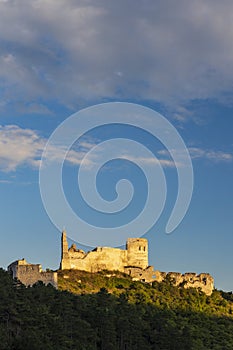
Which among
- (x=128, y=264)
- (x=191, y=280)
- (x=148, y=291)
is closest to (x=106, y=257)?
(x=128, y=264)

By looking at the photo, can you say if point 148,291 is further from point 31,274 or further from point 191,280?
point 31,274

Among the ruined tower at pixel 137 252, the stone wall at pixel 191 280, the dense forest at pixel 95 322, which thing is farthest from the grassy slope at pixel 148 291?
the ruined tower at pixel 137 252

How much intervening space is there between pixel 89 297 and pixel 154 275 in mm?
32950

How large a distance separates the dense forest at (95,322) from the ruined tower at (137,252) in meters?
14.6

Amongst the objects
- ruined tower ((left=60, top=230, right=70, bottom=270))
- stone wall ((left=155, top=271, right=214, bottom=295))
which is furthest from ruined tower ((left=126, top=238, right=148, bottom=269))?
ruined tower ((left=60, top=230, right=70, bottom=270))

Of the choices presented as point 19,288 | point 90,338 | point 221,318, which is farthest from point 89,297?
point 221,318

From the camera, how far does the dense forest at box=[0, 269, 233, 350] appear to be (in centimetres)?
Answer: 6178

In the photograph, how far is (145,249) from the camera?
406ft

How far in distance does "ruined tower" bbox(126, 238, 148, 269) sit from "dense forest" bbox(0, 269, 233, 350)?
14.6 m

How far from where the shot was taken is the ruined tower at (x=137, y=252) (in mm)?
121938

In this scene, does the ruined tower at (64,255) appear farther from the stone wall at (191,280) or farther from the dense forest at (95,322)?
the stone wall at (191,280)

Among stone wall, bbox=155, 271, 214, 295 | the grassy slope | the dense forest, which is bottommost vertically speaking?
the dense forest

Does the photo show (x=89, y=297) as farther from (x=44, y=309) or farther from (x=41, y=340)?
(x=41, y=340)

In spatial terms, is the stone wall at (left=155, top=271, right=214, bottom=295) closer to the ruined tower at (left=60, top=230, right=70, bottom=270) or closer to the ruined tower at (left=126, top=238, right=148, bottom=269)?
the ruined tower at (left=126, top=238, right=148, bottom=269)
